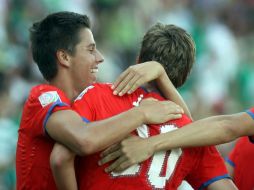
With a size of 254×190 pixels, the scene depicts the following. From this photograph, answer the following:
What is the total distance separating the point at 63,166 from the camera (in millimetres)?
4434

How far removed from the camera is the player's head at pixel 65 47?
5070 mm

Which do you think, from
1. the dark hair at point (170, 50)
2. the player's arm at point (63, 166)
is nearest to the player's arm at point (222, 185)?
the dark hair at point (170, 50)

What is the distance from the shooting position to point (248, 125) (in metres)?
4.73

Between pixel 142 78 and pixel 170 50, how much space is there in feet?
0.94

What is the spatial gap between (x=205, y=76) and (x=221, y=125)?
23.6 ft

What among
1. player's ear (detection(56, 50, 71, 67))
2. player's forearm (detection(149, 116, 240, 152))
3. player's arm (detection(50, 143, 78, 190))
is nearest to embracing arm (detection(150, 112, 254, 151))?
player's forearm (detection(149, 116, 240, 152))

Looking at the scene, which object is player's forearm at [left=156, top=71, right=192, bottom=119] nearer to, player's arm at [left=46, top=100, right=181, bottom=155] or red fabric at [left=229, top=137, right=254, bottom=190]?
player's arm at [left=46, top=100, right=181, bottom=155]

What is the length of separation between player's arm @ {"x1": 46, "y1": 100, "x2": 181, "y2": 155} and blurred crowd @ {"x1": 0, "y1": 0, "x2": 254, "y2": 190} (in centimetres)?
530

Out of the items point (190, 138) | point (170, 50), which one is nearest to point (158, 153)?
point (190, 138)

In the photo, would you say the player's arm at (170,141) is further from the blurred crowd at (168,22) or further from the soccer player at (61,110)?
the blurred crowd at (168,22)

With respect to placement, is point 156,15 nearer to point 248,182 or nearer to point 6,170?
point 6,170

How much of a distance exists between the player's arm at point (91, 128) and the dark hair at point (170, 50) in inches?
17.7

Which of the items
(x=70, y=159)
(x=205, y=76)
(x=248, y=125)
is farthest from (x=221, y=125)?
(x=205, y=76)

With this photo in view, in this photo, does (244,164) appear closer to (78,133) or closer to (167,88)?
(167,88)
